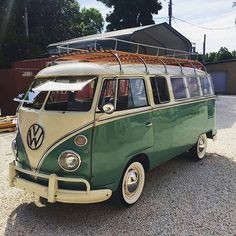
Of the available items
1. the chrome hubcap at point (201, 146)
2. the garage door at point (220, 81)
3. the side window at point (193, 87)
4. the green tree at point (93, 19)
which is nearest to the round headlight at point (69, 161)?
the side window at point (193, 87)

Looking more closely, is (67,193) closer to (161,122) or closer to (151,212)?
(151,212)

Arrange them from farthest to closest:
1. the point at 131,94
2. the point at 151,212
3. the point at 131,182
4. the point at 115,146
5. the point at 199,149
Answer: the point at 199,149 < the point at 131,182 < the point at 131,94 < the point at 151,212 < the point at 115,146

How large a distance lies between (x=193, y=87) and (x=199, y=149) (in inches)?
56.8

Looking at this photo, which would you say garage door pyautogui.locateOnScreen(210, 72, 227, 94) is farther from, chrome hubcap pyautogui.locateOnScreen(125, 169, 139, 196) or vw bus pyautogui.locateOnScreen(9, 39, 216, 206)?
chrome hubcap pyautogui.locateOnScreen(125, 169, 139, 196)

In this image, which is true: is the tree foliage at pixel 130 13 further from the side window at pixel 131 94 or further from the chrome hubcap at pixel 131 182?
the chrome hubcap at pixel 131 182

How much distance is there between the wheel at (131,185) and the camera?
4.67 meters

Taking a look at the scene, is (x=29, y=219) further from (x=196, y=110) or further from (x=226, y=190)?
(x=196, y=110)

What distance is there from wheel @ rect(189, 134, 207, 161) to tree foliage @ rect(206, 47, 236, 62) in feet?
123

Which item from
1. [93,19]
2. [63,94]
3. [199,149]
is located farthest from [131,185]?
[93,19]

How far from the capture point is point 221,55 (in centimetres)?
4303

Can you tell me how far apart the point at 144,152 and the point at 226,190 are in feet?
5.52

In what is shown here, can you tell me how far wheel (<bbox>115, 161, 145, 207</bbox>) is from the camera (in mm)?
4668

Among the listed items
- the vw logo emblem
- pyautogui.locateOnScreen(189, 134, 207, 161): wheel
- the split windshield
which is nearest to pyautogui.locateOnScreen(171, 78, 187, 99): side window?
pyautogui.locateOnScreen(189, 134, 207, 161): wheel

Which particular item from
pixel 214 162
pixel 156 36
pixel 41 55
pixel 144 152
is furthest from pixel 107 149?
pixel 41 55
